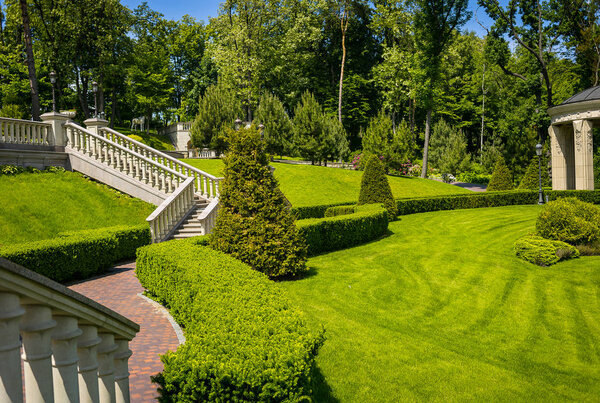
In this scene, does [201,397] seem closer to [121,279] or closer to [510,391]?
[510,391]

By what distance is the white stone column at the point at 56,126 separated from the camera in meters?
19.2

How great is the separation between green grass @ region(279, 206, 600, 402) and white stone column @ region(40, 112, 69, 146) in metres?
13.4

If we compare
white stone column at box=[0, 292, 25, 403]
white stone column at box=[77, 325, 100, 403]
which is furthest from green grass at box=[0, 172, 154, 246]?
white stone column at box=[0, 292, 25, 403]

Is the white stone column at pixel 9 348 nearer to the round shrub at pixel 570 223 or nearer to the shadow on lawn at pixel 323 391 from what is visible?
the shadow on lawn at pixel 323 391

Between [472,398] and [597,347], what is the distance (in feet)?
13.5

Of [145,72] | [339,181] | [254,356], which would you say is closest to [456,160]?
[339,181]

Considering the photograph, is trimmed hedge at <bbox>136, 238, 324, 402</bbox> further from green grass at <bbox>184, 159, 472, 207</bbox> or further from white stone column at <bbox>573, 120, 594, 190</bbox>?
white stone column at <bbox>573, 120, 594, 190</bbox>

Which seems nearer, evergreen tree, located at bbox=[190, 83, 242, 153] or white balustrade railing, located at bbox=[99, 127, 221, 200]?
white balustrade railing, located at bbox=[99, 127, 221, 200]

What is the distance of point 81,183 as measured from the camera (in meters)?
18.7

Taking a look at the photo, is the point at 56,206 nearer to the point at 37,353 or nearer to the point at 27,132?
the point at 27,132

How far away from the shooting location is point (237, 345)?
461cm

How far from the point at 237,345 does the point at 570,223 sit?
1500 centimetres

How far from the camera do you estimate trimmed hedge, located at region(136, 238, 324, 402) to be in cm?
404

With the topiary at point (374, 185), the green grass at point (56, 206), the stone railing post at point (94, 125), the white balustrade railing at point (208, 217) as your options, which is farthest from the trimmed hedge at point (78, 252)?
the topiary at point (374, 185)
